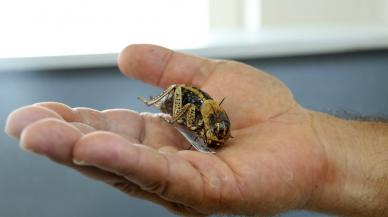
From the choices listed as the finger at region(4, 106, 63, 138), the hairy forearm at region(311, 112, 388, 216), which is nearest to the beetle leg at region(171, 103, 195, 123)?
the hairy forearm at region(311, 112, 388, 216)

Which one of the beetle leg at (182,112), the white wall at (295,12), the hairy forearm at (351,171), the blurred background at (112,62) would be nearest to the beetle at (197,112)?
the beetle leg at (182,112)

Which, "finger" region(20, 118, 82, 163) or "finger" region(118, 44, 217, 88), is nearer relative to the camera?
"finger" region(20, 118, 82, 163)

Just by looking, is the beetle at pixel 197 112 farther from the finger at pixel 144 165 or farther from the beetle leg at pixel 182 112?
the finger at pixel 144 165

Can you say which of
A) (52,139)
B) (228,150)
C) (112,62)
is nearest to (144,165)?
(52,139)

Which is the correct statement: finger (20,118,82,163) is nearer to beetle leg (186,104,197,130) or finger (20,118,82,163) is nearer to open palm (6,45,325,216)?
open palm (6,45,325,216)

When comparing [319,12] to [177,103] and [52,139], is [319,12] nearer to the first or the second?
[177,103]

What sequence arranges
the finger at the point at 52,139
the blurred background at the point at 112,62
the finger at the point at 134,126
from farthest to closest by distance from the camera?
1. the blurred background at the point at 112,62
2. the finger at the point at 134,126
3. the finger at the point at 52,139

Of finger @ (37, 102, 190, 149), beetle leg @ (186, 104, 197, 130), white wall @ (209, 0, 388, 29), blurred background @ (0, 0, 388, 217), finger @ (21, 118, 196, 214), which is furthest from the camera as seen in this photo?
white wall @ (209, 0, 388, 29)
